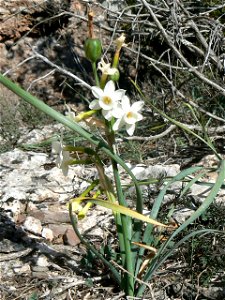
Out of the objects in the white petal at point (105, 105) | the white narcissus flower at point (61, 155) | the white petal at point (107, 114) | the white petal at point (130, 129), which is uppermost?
the white petal at point (105, 105)

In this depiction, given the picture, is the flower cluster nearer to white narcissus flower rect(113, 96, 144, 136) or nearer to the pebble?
white narcissus flower rect(113, 96, 144, 136)

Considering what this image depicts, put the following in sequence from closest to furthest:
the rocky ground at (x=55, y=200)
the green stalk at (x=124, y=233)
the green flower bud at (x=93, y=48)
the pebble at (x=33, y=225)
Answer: the green flower bud at (x=93, y=48) → the green stalk at (x=124, y=233) → the rocky ground at (x=55, y=200) → the pebble at (x=33, y=225)

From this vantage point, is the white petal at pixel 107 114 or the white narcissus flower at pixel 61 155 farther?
the white narcissus flower at pixel 61 155

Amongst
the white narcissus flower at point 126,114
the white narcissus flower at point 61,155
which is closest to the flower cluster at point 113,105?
the white narcissus flower at point 126,114

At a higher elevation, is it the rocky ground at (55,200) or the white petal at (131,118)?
the white petal at (131,118)

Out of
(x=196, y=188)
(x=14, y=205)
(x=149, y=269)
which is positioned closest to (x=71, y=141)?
(x=14, y=205)

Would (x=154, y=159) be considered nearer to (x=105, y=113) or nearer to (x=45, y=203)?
(x=45, y=203)

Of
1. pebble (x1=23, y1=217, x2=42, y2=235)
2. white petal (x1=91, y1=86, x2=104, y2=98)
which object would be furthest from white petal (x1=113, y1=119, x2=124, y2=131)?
pebble (x1=23, y1=217, x2=42, y2=235)

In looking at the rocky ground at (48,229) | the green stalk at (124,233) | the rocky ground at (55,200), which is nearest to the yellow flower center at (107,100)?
the green stalk at (124,233)

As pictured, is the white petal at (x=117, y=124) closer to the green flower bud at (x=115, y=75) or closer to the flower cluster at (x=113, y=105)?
the flower cluster at (x=113, y=105)

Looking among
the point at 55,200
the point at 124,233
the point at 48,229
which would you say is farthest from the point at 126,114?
the point at 55,200

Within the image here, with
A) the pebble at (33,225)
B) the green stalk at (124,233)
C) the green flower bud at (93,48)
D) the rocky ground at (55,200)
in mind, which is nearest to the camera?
the green flower bud at (93,48)
